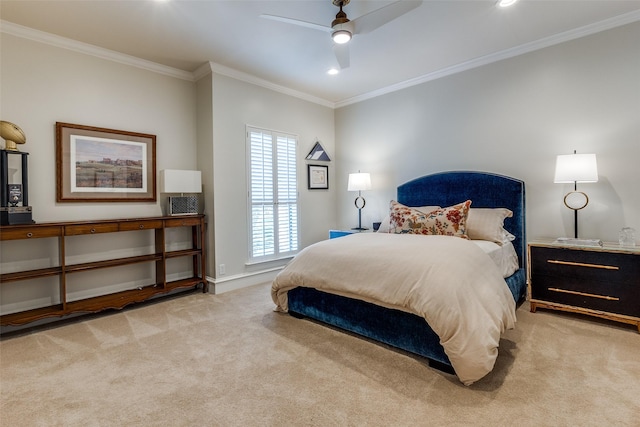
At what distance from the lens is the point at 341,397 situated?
5.89ft

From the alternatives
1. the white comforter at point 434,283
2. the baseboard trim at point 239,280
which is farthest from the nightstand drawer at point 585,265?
the baseboard trim at point 239,280

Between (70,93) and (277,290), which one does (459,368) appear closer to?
(277,290)

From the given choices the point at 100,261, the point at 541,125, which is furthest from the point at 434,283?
the point at 100,261

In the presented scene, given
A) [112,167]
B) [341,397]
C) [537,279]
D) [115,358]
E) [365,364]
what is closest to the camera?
[341,397]

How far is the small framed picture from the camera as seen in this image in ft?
16.5

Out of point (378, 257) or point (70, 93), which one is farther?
point (70, 93)

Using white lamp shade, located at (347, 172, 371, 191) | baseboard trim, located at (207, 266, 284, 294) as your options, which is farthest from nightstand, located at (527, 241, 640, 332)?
baseboard trim, located at (207, 266, 284, 294)

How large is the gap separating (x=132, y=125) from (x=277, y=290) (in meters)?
2.57

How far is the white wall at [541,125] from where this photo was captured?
296 centimetres

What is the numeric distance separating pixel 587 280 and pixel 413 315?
183 cm

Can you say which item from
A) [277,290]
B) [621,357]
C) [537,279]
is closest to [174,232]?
[277,290]

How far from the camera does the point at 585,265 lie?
2742 mm

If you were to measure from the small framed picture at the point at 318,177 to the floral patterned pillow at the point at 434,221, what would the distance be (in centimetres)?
179

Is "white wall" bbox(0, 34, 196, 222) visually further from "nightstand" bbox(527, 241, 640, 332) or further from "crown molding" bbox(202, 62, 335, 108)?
"nightstand" bbox(527, 241, 640, 332)
